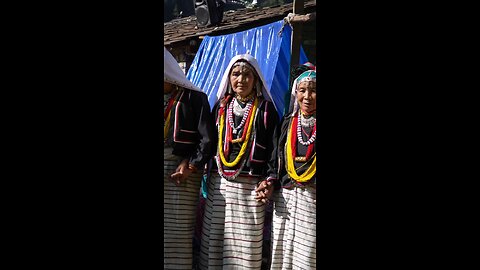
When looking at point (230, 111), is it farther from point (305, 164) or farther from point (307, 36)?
point (307, 36)

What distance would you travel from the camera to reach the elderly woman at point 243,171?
350cm

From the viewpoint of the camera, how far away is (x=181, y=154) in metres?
3.64

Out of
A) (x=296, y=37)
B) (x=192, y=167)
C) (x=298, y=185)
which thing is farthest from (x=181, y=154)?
(x=296, y=37)

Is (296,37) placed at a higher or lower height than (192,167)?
higher

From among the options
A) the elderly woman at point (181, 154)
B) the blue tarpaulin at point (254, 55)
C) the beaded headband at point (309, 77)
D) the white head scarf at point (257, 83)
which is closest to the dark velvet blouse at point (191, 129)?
the elderly woman at point (181, 154)

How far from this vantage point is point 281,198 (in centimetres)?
349

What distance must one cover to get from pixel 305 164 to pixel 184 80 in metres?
1.14

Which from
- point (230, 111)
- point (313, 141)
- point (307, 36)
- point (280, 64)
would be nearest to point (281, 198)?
point (313, 141)

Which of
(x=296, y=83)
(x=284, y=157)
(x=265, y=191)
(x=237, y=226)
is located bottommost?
(x=237, y=226)

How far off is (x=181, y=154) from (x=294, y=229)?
1018 mm

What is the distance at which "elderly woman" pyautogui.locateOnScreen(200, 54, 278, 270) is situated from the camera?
350cm

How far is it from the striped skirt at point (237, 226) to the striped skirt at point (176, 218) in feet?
0.69

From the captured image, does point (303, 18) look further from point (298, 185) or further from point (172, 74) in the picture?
point (298, 185)

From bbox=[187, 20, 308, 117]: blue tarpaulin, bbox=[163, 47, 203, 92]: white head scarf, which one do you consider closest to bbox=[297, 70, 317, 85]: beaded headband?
bbox=[163, 47, 203, 92]: white head scarf
